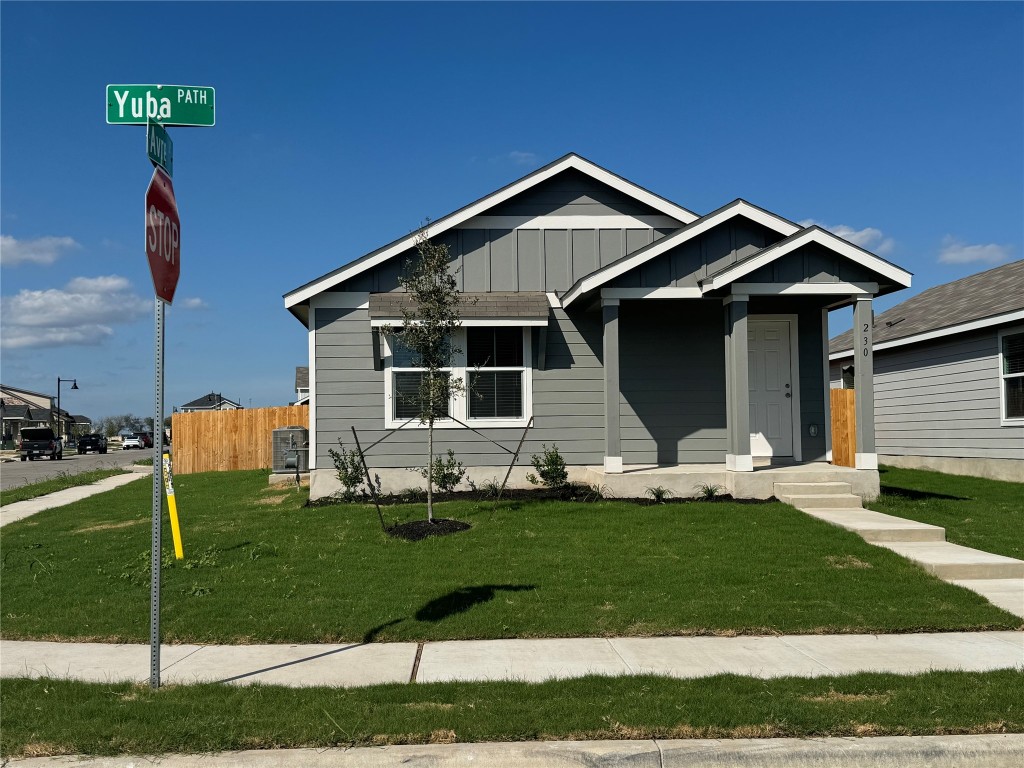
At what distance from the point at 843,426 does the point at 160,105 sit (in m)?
16.6

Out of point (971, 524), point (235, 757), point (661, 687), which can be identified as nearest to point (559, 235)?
point (971, 524)

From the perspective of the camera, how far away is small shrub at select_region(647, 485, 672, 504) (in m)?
11.3

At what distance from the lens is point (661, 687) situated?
5.07 m

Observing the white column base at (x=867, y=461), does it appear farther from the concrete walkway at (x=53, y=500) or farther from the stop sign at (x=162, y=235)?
the concrete walkway at (x=53, y=500)

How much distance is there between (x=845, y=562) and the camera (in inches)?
324

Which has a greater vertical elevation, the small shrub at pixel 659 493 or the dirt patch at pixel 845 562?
the small shrub at pixel 659 493

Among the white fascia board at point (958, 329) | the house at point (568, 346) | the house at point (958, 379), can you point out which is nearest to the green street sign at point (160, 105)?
the house at point (568, 346)

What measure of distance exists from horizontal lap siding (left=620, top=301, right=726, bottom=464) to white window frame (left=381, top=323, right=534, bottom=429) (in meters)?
1.58

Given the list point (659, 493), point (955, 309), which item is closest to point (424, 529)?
point (659, 493)

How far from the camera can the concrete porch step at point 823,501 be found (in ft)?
35.8

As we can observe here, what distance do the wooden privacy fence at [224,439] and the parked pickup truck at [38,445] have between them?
23.5 metres

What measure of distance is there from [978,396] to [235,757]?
16496 millimetres

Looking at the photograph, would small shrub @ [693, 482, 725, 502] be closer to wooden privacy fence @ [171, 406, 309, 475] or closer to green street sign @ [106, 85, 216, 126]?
green street sign @ [106, 85, 216, 126]

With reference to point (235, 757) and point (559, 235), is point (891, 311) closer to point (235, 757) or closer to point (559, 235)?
point (559, 235)
